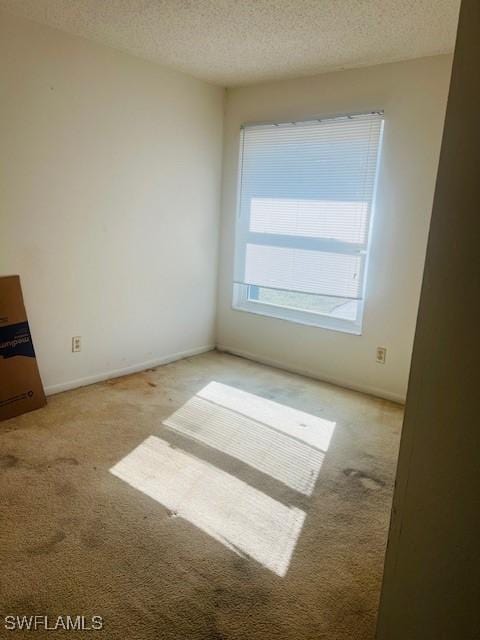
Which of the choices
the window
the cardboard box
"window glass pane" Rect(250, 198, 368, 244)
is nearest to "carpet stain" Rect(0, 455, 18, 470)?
the cardboard box

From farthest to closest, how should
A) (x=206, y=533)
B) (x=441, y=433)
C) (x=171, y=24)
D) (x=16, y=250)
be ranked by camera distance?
1. (x=16, y=250)
2. (x=171, y=24)
3. (x=206, y=533)
4. (x=441, y=433)

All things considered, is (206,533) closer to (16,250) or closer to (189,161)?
(16,250)

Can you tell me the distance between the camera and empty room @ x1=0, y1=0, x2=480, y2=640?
969 millimetres

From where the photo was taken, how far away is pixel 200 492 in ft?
→ 6.86

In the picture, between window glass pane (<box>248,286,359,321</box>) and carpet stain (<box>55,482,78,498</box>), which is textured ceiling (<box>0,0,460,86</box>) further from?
carpet stain (<box>55,482,78,498</box>)

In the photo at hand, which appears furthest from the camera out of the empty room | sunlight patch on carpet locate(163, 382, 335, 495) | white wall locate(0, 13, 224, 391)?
white wall locate(0, 13, 224, 391)

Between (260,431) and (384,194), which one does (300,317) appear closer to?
(384,194)

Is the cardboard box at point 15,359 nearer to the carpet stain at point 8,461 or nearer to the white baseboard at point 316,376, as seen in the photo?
the carpet stain at point 8,461

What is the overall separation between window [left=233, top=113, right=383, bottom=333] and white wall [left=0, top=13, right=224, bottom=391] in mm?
450

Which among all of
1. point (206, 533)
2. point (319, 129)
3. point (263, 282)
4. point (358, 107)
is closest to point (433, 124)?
point (358, 107)

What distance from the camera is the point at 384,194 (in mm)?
3158

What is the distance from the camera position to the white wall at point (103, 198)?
2695 mm

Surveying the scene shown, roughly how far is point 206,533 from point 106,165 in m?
2.54

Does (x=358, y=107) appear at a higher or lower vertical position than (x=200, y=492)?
higher
